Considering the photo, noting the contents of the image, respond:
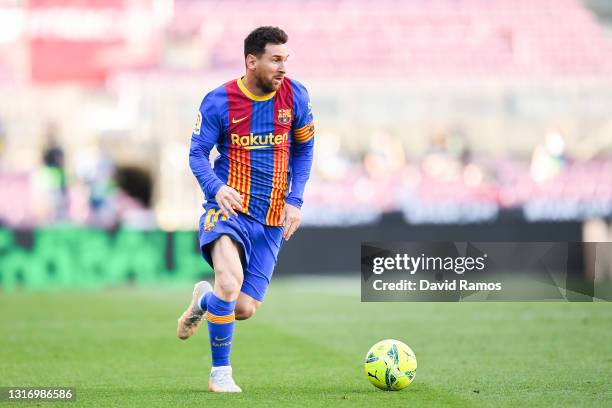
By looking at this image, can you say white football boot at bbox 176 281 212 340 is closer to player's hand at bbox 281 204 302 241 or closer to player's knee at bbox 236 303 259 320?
player's knee at bbox 236 303 259 320

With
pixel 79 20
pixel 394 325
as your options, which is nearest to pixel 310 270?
pixel 394 325

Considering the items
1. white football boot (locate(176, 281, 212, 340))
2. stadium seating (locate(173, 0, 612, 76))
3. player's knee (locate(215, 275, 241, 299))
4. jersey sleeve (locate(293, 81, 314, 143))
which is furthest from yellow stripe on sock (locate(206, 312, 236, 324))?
stadium seating (locate(173, 0, 612, 76))

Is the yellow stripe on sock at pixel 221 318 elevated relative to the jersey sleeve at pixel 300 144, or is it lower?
lower

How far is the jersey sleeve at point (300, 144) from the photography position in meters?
6.67

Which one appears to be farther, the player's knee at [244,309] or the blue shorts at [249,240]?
the player's knee at [244,309]

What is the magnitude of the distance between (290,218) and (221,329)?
763 millimetres

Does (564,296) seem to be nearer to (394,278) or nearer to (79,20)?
(394,278)

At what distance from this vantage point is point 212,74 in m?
27.6

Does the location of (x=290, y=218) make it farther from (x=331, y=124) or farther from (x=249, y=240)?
(x=331, y=124)

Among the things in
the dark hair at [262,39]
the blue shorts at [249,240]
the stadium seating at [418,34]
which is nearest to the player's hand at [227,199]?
the blue shorts at [249,240]

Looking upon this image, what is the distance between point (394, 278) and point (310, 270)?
17.8ft

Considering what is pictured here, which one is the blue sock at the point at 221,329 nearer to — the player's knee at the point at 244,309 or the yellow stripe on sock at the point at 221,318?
the yellow stripe on sock at the point at 221,318

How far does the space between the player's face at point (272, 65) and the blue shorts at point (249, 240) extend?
77 cm

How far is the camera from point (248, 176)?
6.64 m
